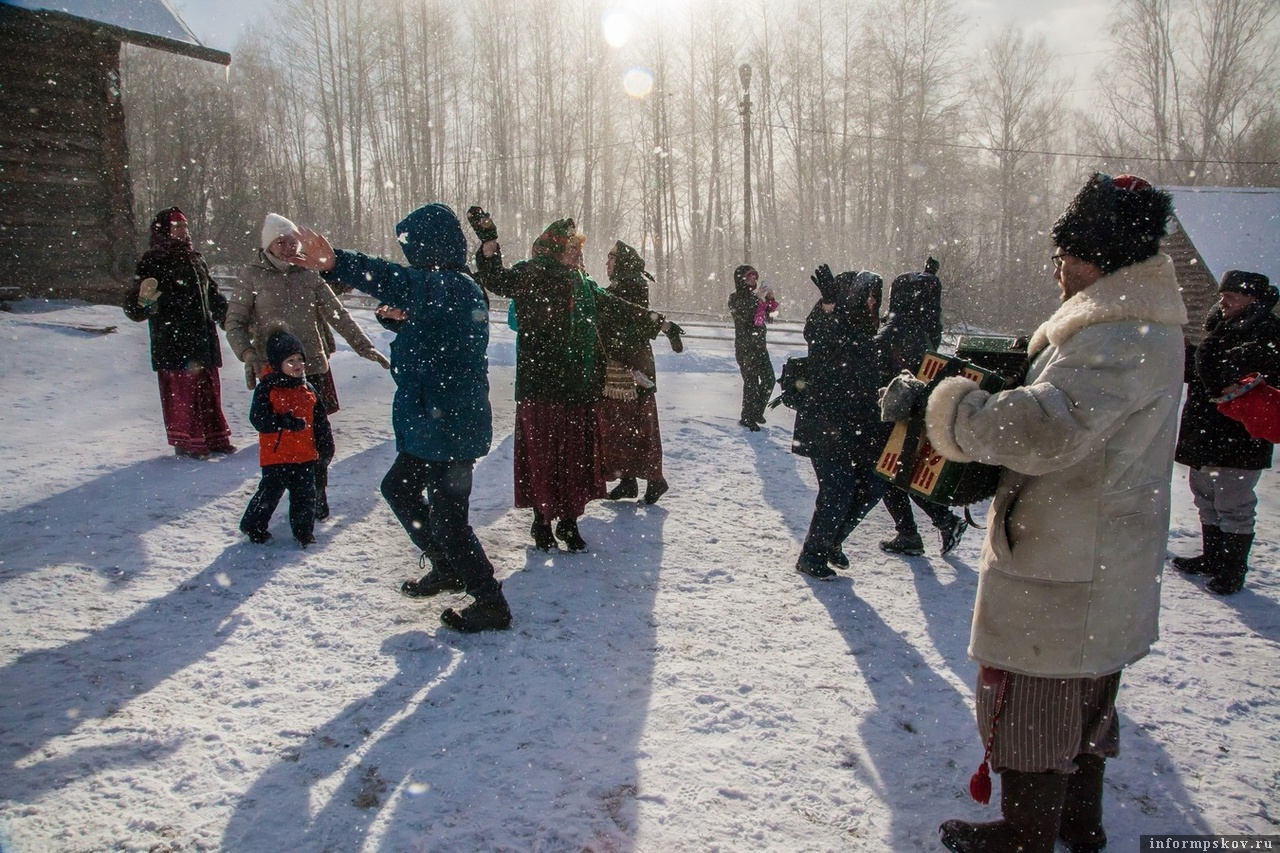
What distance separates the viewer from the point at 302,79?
34.2 meters

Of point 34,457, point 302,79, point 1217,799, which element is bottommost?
point 1217,799

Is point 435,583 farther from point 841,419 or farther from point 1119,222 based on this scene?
point 1119,222

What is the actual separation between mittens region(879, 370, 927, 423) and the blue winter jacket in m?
1.78

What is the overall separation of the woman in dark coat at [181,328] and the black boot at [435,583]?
2.97 m

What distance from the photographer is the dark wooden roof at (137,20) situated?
9.72m

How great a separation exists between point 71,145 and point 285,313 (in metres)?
9.86

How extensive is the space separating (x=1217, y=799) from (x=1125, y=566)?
1.17 meters

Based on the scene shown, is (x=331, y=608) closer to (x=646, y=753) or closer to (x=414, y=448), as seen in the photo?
(x=414, y=448)


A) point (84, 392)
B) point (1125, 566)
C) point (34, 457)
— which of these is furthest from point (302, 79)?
point (1125, 566)

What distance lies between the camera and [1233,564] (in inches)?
155

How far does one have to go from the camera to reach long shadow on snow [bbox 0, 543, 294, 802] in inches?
87.3

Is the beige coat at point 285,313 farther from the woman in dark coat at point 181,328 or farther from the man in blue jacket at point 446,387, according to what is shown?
the man in blue jacket at point 446,387

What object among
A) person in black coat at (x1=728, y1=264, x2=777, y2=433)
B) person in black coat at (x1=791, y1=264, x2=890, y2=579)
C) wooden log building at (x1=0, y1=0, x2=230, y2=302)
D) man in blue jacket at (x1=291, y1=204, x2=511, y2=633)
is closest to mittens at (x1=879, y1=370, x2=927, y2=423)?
man in blue jacket at (x1=291, y1=204, x2=511, y2=633)

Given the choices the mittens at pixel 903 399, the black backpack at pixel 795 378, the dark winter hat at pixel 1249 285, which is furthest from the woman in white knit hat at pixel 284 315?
the dark winter hat at pixel 1249 285
